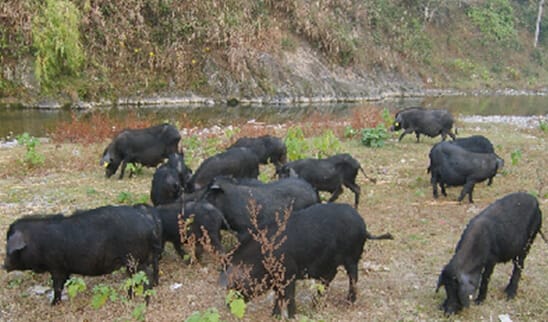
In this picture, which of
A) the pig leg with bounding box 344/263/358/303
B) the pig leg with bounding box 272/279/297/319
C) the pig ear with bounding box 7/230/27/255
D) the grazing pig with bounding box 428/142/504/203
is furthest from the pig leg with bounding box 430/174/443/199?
the pig ear with bounding box 7/230/27/255

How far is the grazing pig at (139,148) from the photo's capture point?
1231 cm

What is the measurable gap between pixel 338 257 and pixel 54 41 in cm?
2557

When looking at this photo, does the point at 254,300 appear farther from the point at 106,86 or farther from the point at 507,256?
the point at 106,86

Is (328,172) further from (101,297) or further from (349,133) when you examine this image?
(349,133)

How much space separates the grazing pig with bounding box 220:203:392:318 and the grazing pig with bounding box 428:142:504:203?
500cm

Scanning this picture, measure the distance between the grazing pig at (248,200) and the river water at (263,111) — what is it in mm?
14344

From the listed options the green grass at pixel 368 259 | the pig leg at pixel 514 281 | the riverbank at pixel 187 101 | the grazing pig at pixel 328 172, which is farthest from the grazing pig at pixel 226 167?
the riverbank at pixel 187 101

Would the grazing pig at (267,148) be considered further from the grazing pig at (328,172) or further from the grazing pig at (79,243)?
the grazing pig at (79,243)

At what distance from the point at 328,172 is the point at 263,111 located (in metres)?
20.0

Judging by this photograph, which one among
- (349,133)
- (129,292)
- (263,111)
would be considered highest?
(129,292)

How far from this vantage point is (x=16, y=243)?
20.3 ft

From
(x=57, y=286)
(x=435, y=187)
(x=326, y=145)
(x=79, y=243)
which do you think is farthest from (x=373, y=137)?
(x=57, y=286)

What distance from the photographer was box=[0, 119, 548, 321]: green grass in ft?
20.5

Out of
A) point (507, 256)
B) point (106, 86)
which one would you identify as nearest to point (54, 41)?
point (106, 86)
